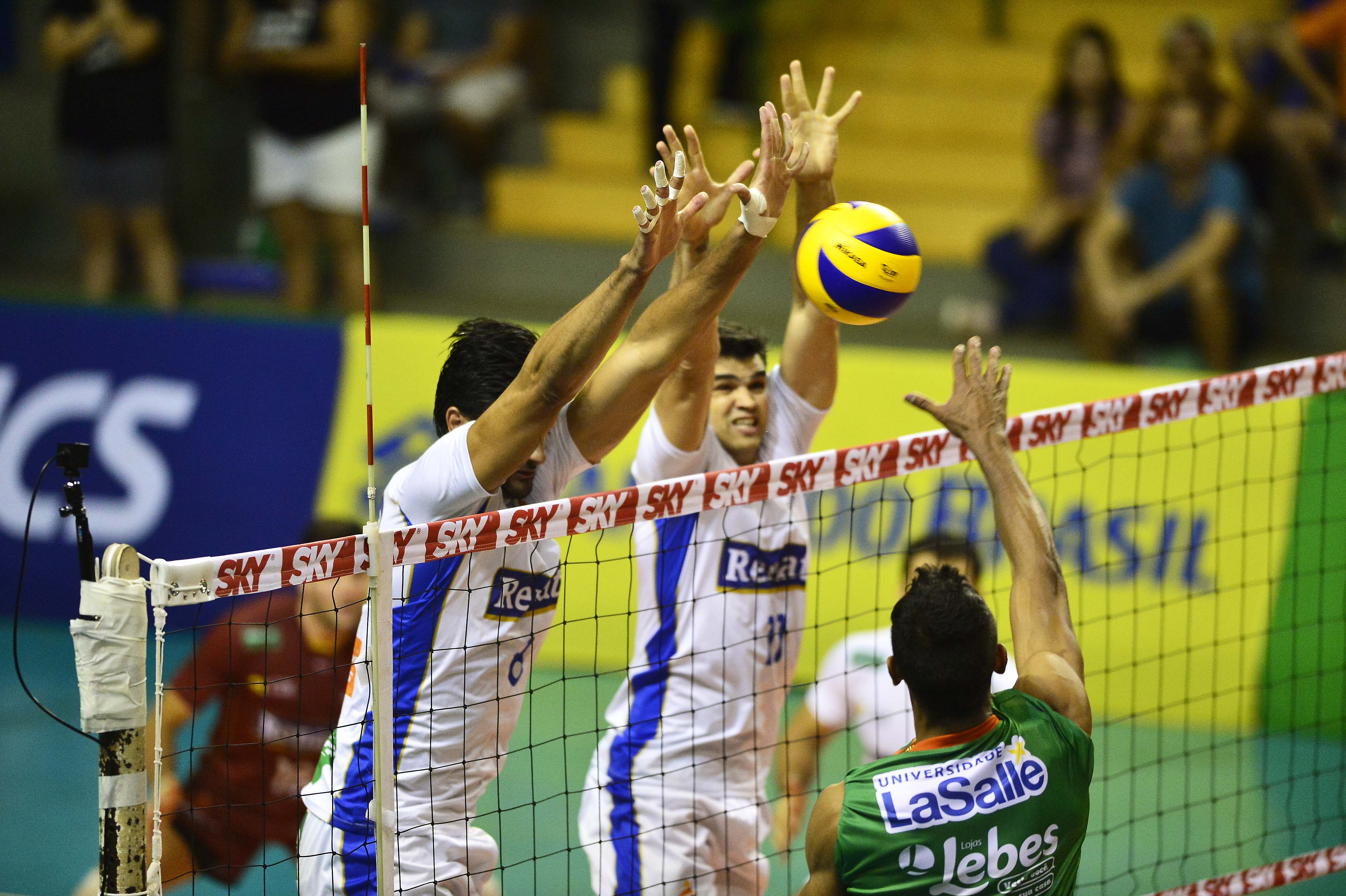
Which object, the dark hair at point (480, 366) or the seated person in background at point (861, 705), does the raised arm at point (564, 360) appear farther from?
the seated person in background at point (861, 705)

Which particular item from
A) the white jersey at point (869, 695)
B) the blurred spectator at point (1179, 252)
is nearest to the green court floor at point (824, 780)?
the white jersey at point (869, 695)

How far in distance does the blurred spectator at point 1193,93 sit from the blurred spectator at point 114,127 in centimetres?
620

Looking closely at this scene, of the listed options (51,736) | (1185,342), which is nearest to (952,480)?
(1185,342)

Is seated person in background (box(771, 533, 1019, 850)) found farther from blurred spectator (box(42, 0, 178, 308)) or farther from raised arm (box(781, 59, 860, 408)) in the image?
blurred spectator (box(42, 0, 178, 308))

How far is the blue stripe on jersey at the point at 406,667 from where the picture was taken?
376cm

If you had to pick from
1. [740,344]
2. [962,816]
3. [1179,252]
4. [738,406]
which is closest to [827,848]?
[962,816]

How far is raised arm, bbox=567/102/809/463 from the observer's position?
3547mm

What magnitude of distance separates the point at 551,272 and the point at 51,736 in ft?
16.7

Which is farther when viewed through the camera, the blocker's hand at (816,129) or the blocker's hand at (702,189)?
the blocker's hand at (816,129)

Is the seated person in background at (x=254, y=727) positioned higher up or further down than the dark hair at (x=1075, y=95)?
further down

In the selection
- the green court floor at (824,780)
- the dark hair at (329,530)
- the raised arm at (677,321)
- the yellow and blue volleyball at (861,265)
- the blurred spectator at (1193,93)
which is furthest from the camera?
the blurred spectator at (1193,93)

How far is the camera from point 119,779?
10.5ft

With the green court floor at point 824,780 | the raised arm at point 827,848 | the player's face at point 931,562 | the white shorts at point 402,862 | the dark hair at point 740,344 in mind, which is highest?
the dark hair at point 740,344

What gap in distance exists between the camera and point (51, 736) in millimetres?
7375
